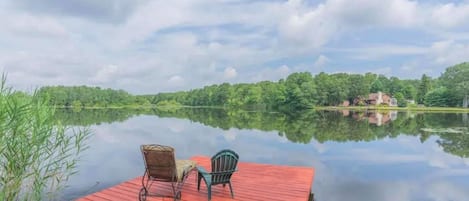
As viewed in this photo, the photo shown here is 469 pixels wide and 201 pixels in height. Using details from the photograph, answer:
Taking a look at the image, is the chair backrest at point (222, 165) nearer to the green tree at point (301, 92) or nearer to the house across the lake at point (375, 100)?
the green tree at point (301, 92)

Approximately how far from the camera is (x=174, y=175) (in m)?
Result: 4.64

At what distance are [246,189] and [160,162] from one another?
5.42ft

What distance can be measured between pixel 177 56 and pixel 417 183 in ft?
121

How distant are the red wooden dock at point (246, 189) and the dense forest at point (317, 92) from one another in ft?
172

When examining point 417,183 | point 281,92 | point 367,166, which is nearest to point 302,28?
point 367,166

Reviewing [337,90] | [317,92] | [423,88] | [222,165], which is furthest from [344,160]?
[423,88]

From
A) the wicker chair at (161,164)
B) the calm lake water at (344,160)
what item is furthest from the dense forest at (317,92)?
the wicker chair at (161,164)

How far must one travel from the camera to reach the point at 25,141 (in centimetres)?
400

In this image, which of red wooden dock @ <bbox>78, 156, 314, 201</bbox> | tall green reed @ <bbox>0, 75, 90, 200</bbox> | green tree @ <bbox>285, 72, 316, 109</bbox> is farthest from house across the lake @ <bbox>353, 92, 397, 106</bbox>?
tall green reed @ <bbox>0, 75, 90, 200</bbox>

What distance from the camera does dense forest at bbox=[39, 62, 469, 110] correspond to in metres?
56.8

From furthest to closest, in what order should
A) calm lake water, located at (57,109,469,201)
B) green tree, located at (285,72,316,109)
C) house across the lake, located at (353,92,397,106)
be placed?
house across the lake, located at (353,92,397,106) < green tree, located at (285,72,316,109) < calm lake water, located at (57,109,469,201)

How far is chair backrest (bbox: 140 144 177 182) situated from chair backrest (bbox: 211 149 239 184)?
62cm

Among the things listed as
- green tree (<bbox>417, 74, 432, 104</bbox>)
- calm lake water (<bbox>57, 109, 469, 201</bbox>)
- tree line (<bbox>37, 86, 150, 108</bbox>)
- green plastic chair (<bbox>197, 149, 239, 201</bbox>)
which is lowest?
calm lake water (<bbox>57, 109, 469, 201</bbox>)

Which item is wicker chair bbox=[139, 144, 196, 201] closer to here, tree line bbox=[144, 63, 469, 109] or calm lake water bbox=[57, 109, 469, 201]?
calm lake water bbox=[57, 109, 469, 201]
